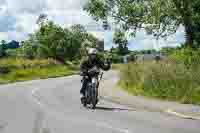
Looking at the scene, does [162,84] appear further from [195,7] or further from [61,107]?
[195,7]

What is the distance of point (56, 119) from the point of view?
15156mm

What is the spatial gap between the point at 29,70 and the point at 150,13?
29.6 m

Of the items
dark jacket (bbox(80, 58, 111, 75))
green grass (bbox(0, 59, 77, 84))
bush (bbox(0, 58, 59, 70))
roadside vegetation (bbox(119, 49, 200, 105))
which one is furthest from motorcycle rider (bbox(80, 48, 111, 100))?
bush (bbox(0, 58, 59, 70))

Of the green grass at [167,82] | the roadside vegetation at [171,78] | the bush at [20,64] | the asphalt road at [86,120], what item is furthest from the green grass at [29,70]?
the asphalt road at [86,120]

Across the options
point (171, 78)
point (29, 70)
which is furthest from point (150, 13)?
point (29, 70)

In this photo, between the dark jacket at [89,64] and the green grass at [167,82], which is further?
the green grass at [167,82]

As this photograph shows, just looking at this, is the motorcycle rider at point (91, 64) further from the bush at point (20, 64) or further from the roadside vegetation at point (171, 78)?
the bush at point (20, 64)

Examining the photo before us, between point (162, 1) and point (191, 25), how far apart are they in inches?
134

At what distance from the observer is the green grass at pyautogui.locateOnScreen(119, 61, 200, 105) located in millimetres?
19797

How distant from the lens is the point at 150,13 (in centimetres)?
3328

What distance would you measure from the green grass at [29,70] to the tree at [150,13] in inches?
617

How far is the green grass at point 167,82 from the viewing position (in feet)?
65.0

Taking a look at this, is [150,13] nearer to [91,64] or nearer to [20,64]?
[91,64]

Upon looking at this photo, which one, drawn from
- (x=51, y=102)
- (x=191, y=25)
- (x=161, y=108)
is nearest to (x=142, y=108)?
(x=161, y=108)
